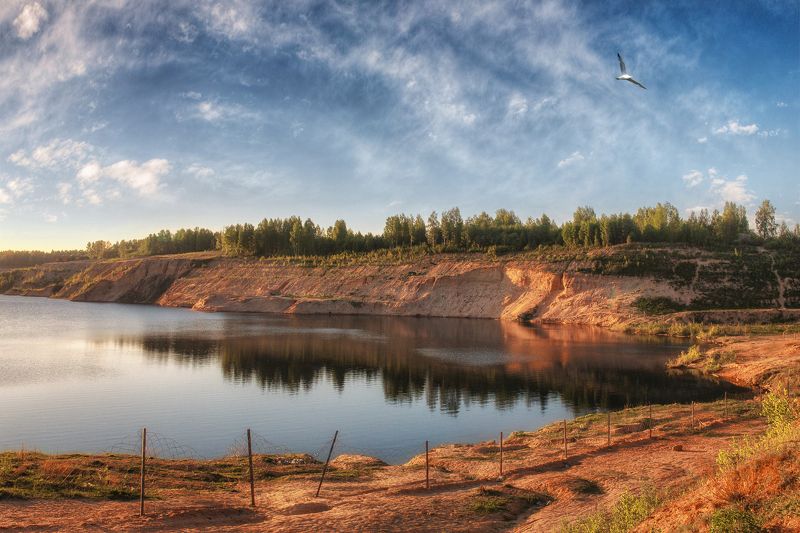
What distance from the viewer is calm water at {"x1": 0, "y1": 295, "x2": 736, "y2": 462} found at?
28500 millimetres

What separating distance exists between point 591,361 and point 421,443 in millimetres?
28653

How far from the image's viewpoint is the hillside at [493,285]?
3321 inches

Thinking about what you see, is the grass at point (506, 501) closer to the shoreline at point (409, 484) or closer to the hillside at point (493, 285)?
the shoreline at point (409, 484)

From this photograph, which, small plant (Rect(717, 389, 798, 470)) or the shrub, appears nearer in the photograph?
small plant (Rect(717, 389, 798, 470))

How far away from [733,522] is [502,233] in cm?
12392

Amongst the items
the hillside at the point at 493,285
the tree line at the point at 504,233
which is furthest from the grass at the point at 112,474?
the tree line at the point at 504,233

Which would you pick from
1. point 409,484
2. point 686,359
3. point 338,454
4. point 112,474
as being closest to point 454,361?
point 686,359

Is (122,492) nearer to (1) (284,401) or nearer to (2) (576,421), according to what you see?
(1) (284,401)

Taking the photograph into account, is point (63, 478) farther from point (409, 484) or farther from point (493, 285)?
point (493, 285)

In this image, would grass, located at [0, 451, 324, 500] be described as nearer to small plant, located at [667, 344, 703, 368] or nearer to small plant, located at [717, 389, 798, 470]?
small plant, located at [717, 389, 798, 470]

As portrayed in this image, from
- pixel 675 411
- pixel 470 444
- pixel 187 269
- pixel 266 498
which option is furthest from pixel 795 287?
pixel 187 269

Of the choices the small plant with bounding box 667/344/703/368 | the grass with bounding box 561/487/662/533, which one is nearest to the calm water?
the small plant with bounding box 667/344/703/368

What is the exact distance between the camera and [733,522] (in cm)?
866

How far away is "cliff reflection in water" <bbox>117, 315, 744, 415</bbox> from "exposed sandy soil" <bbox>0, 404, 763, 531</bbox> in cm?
1102
